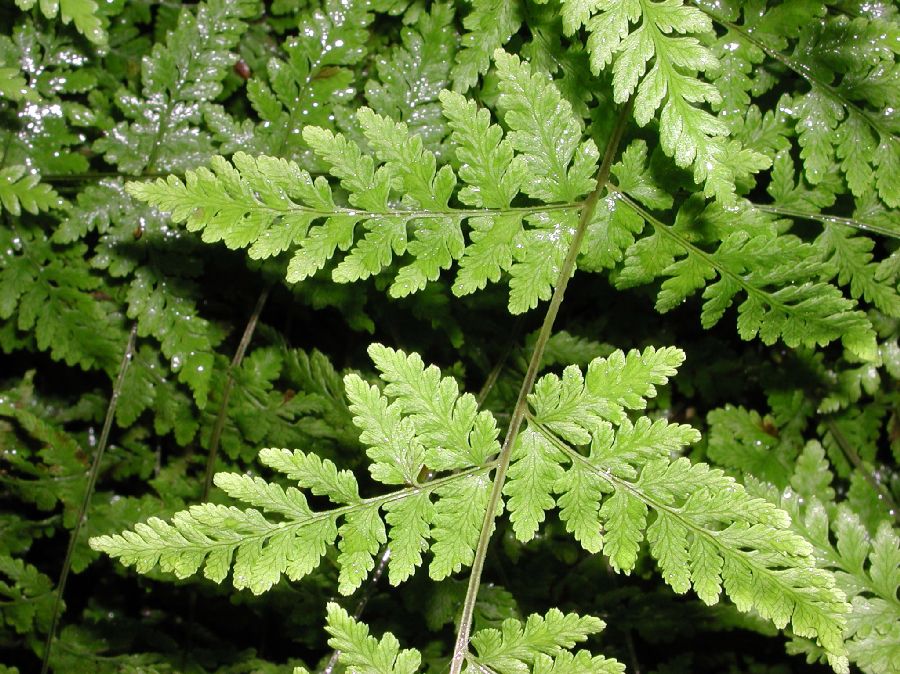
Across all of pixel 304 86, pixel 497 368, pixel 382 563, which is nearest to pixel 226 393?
pixel 382 563

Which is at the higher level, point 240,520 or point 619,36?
point 619,36

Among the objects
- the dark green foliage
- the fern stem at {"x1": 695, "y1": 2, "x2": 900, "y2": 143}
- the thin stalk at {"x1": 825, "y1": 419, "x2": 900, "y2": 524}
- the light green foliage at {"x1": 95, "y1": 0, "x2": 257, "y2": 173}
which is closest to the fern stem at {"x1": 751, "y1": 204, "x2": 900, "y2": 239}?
the dark green foliage

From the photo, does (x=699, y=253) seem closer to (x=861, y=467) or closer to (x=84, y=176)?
(x=861, y=467)

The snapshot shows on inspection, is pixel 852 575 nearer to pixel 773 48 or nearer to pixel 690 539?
pixel 690 539

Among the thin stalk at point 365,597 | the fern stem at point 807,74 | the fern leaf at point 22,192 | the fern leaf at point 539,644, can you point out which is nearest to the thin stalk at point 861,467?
the fern stem at point 807,74

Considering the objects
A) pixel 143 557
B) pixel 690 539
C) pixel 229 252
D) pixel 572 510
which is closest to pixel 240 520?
pixel 143 557

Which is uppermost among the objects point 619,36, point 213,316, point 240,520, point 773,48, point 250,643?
point 773,48
